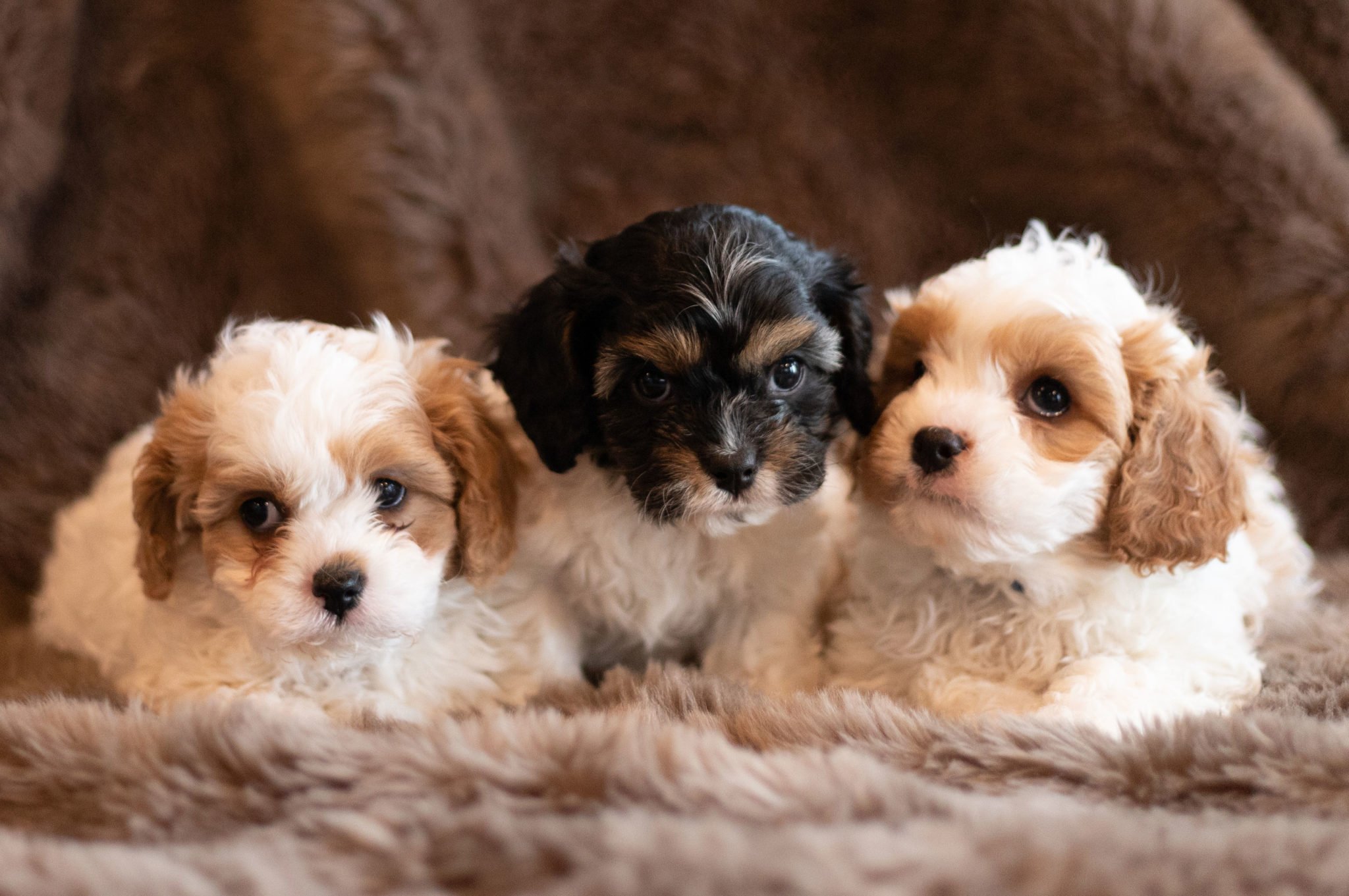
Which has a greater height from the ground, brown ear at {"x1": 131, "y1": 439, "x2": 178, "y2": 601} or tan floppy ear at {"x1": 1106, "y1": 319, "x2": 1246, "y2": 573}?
tan floppy ear at {"x1": 1106, "y1": 319, "x2": 1246, "y2": 573}

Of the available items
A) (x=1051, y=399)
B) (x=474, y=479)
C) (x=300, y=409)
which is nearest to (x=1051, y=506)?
(x=1051, y=399)

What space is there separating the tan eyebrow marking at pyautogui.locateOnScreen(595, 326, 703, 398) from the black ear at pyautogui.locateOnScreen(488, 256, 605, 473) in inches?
3.9

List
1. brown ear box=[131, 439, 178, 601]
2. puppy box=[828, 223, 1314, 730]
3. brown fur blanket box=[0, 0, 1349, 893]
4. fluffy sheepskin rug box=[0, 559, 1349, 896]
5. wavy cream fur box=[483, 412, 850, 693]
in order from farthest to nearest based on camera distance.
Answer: brown fur blanket box=[0, 0, 1349, 893]
wavy cream fur box=[483, 412, 850, 693]
brown ear box=[131, 439, 178, 601]
puppy box=[828, 223, 1314, 730]
fluffy sheepskin rug box=[0, 559, 1349, 896]

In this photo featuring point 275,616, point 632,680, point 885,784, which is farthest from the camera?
point 632,680

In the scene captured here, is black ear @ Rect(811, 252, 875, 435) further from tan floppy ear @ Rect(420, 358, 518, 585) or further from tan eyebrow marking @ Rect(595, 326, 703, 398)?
tan floppy ear @ Rect(420, 358, 518, 585)

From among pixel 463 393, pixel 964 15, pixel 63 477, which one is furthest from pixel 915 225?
pixel 63 477

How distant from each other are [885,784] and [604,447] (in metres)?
1.01

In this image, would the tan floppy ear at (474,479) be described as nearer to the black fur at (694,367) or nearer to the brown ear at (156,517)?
the black fur at (694,367)

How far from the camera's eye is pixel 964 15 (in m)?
3.28

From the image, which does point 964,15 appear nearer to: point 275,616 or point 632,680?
point 632,680

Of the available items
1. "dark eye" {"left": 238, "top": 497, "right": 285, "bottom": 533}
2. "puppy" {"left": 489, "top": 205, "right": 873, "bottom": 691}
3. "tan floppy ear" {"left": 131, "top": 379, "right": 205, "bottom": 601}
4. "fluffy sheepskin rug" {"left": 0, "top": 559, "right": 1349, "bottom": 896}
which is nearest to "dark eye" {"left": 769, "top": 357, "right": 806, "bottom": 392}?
"puppy" {"left": 489, "top": 205, "right": 873, "bottom": 691}

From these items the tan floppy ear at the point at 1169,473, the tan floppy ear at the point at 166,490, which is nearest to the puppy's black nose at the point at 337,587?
the tan floppy ear at the point at 166,490

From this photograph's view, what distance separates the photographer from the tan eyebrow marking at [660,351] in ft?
6.98

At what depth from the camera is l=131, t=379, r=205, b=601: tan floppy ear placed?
2268 mm
